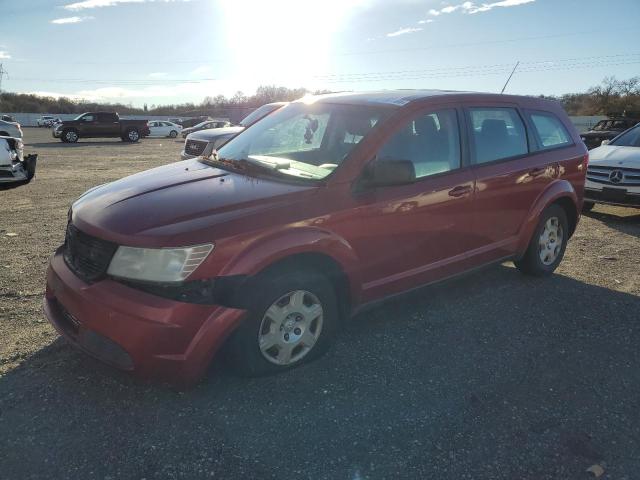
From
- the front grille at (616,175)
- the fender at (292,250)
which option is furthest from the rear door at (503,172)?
the front grille at (616,175)

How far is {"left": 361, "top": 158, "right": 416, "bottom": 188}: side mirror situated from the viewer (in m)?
3.25

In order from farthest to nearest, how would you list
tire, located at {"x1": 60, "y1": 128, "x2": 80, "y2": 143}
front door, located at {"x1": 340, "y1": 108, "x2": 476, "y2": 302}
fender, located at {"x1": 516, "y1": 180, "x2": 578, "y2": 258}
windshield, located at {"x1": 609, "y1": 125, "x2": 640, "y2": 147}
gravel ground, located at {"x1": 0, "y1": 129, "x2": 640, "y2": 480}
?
tire, located at {"x1": 60, "y1": 128, "x2": 80, "y2": 143}, windshield, located at {"x1": 609, "y1": 125, "x2": 640, "y2": 147}, fender, located at {"x1": 516, "y1": 180, "x2": 578, "y2": 258}, front door, located at {"x1": 340, "y1": 108, "x2": 476, "y2": 302}, gravel ground, located at {"x1": 0, "y1": 129, "x2": 640, "y2": 480}

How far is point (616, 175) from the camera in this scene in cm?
791

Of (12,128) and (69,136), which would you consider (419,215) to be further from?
(69,136)

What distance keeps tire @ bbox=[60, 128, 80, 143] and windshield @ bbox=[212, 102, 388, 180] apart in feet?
87.7

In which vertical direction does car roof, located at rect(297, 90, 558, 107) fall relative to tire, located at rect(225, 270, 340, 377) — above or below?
above

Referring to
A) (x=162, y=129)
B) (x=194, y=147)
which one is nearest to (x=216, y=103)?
(x=162, y=129)

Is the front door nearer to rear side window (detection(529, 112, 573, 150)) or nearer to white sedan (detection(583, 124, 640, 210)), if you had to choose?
rear side window (detection(529, 112, 573, 150))

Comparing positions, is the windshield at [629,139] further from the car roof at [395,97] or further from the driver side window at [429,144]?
the driver side window at [429,144]

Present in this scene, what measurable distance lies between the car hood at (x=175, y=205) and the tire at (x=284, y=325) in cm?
44

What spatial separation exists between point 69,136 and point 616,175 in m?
27.0

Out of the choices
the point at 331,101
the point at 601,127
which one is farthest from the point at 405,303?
the point at 601,127

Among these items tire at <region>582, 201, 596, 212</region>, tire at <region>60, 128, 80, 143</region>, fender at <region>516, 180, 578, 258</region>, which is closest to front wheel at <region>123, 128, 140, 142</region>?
tire at <region>60, 128, 80, 143</region>

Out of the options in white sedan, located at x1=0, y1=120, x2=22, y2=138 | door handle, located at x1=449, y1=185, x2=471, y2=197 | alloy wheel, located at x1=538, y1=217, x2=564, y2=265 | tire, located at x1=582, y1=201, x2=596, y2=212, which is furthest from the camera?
white sedan, located at x1=0, y1=120, x2=22, y2=138
